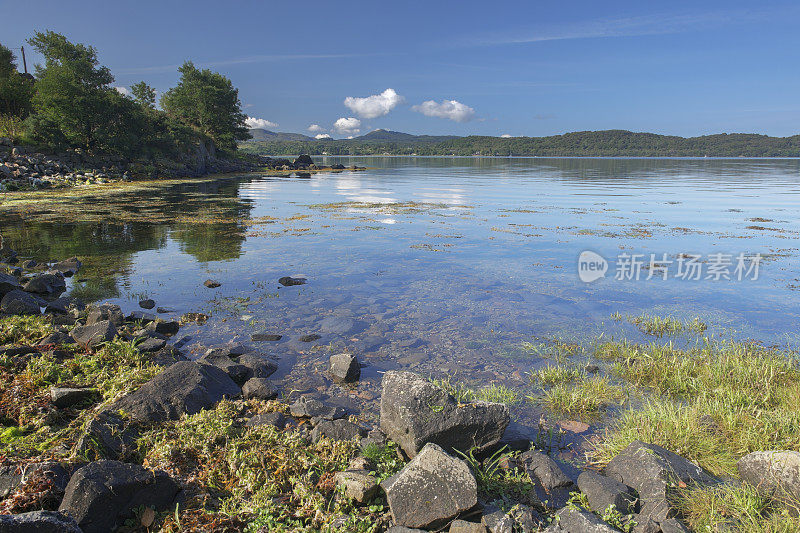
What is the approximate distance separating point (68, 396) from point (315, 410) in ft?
11.5

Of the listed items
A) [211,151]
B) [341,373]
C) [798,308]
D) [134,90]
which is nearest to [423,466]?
[341,373]

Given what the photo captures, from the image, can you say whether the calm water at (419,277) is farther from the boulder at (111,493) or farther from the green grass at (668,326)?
the boulder at (111,493)

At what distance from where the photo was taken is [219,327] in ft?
33.1

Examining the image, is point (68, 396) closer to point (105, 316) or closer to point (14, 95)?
point (105, 316)

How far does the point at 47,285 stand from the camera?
39.9 ft

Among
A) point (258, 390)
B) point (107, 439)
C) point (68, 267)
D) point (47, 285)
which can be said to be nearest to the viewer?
point (107, 439)

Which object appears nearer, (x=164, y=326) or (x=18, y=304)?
(x=164, y=326)

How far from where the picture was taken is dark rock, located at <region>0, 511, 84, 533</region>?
10.6ft

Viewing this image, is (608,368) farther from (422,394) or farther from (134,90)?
(134,90)

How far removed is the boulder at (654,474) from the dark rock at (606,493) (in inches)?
5.1

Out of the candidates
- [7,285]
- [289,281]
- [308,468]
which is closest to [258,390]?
[308,468]

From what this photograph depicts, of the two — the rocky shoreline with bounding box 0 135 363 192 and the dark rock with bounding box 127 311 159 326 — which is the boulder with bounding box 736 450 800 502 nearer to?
the dark rock with bounding box 127 311 159 326

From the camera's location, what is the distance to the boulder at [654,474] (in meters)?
4.54

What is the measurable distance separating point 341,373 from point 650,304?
897 centimetres
